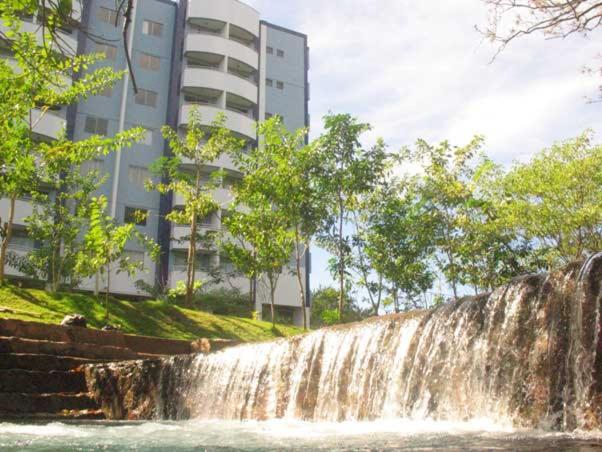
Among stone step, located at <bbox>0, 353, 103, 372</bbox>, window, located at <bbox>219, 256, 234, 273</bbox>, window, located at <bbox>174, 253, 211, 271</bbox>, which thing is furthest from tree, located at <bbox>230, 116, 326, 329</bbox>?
window, located at <bbox>174, 253, 211, 271</bbox>

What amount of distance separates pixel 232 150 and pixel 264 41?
20.3m

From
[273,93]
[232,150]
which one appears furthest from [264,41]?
[232,150]

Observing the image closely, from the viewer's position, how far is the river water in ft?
14.3

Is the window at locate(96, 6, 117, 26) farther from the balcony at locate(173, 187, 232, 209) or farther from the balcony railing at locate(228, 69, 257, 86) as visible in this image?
the balcony at locate(173, 187, 232, 209)

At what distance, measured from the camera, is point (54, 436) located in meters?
6.05

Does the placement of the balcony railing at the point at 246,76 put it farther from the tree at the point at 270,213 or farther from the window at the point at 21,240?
→ the tree at the point at 270,213

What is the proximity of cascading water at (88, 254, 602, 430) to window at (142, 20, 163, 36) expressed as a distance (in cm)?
3049

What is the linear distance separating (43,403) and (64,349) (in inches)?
73.0

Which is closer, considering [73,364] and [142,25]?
[73,364]

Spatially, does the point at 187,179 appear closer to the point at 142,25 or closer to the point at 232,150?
the point at 232,150

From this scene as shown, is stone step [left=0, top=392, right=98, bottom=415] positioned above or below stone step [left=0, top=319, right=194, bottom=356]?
below

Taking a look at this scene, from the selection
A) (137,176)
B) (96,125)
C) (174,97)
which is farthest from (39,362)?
(174,97)

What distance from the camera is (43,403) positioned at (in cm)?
963

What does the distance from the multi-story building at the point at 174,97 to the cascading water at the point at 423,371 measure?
2079 cm
